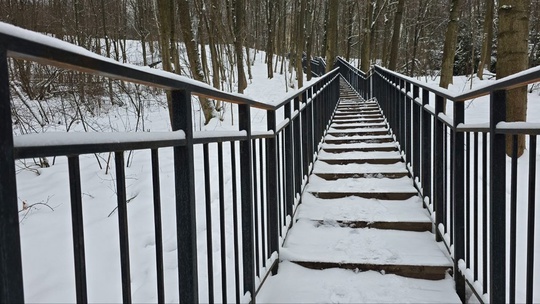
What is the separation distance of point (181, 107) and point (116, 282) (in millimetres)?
2813

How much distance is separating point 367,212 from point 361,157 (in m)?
1.92

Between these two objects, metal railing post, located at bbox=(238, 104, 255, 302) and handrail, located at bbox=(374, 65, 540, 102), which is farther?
metal railing post, located at bbox=(238, 104, 255, 302)

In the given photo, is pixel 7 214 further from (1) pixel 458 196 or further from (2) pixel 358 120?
(2) pixel 358 120

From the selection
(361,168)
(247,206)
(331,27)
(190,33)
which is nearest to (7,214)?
(247,206)

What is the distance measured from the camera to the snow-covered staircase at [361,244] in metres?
3.05

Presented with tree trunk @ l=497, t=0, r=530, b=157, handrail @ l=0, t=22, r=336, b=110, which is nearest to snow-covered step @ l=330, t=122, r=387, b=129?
tree trunk @ l=497, t=0, r=530, b=157

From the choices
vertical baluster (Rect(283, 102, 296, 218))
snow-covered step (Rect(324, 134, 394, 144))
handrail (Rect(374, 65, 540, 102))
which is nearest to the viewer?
handrail (Rect(374, 65, 540, 102))

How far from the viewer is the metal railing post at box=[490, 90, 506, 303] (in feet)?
6.77

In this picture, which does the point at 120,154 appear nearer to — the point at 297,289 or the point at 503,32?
the point at 297,289

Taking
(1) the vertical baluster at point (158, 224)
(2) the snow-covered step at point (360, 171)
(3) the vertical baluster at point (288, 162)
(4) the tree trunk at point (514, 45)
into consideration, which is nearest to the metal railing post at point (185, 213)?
(1) the vertical baluster at point (158, 224)

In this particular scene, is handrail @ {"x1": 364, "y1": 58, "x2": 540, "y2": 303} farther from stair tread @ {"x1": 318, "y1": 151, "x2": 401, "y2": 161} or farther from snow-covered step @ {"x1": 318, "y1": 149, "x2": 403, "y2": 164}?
stair tread @ {"x1": 318, "y1": 151, "x2": 401, "y2": 161}

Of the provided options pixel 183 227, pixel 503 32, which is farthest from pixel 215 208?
pixel 503 32

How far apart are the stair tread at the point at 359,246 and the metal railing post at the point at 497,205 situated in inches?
43.1

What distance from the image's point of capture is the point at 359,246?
364cm
